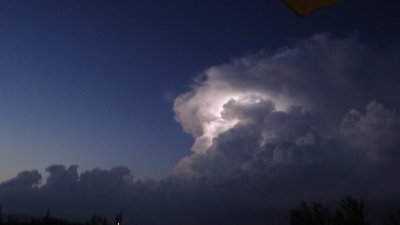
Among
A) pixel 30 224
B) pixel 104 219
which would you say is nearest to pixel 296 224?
pixel 104 219

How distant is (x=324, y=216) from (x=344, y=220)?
345 centimetres

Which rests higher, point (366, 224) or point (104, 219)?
point (104, 219)

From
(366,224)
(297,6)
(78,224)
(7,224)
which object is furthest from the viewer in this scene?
(78,224)

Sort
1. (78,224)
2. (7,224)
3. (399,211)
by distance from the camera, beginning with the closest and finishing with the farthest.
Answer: (399,211) → (7,224) → (78,224)

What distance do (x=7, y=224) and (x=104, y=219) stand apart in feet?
38.0

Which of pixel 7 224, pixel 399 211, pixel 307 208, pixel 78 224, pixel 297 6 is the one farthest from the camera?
pixel 78 224

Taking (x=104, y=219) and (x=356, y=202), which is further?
(x=104, y=219)

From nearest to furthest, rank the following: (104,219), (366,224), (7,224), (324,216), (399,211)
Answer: (399,211) → (366,224) → (324,216) → (7,224) → (104,219)

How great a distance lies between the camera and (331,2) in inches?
64.5

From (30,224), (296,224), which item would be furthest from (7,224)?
(296,224)

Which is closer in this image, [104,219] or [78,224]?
[104,219]

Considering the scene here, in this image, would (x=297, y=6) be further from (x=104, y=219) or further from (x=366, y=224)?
(x=104, y=219)

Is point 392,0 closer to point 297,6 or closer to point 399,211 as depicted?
point 297,6

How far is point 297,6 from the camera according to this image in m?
1.60
